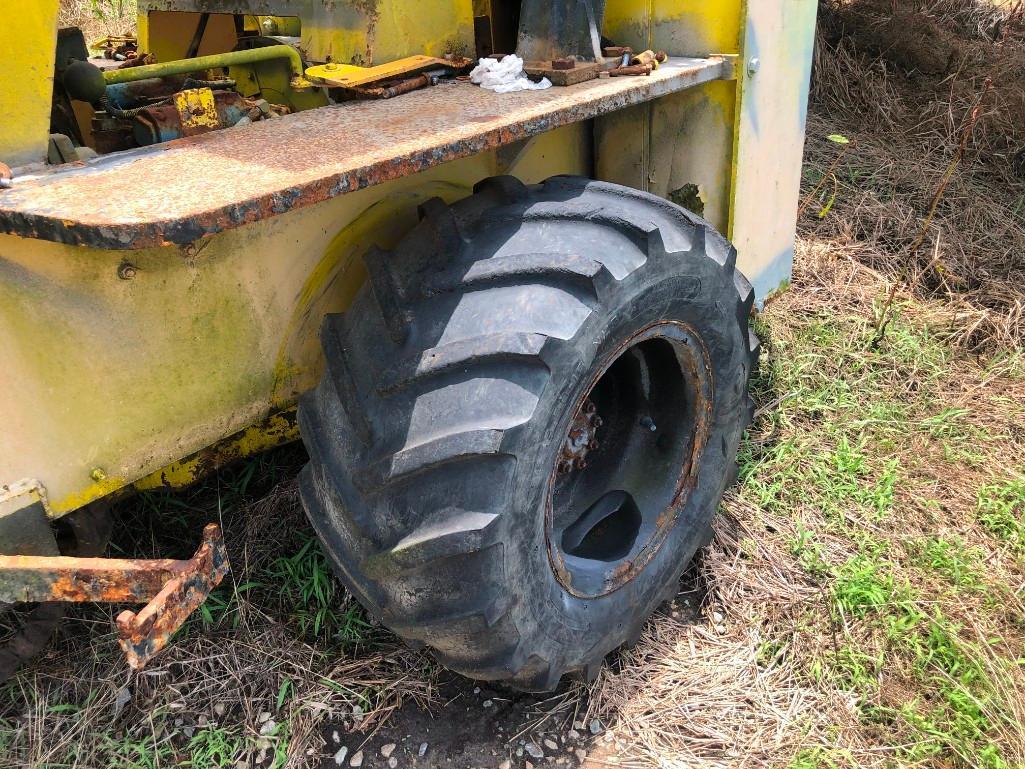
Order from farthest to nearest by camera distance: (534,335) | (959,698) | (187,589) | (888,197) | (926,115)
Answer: (926,115) → (888,197) → (959,698) → (534,335) → (187,589)

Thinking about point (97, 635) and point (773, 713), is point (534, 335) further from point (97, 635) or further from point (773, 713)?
point (97, 635)

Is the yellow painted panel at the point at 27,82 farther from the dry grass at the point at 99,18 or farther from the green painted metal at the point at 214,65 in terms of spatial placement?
the dry grass at the point at 99,18

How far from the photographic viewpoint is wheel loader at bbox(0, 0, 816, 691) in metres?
1.47

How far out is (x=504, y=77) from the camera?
2.07 meters

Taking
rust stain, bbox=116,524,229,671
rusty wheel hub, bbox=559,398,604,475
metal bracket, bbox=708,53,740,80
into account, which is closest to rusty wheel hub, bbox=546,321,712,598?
rusty wheel hub, bbox=559,398,604,475

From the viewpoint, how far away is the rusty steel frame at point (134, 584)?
1400mm

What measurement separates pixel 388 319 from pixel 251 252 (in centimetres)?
30

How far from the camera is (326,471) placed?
1.80m

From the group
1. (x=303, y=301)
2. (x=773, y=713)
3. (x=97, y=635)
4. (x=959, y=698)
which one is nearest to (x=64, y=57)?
(x=303, y=301)

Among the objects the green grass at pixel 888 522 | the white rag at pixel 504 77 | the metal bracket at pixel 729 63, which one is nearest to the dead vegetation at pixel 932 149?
the green grass at pixel 888 522

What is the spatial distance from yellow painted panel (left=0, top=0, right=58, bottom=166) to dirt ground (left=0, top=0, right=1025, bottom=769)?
4.13 ft

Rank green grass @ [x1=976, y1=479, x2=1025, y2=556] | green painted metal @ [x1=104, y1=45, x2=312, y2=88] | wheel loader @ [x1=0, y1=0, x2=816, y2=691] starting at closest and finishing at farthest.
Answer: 1. wheel loader @ [x1=0, y1=0, x2=816, y2=691]
2. green painted metal @ [x1=104, y1=45, x2=312, y2=88]
3. green grass @ [x1=976, y1=479, x2=1025, y2=556]

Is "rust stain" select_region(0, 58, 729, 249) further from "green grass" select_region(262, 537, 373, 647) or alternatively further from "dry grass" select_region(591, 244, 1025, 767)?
"dry grass" select_region(591, 244, 1025, 767)

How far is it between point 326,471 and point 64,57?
51.3 inches
